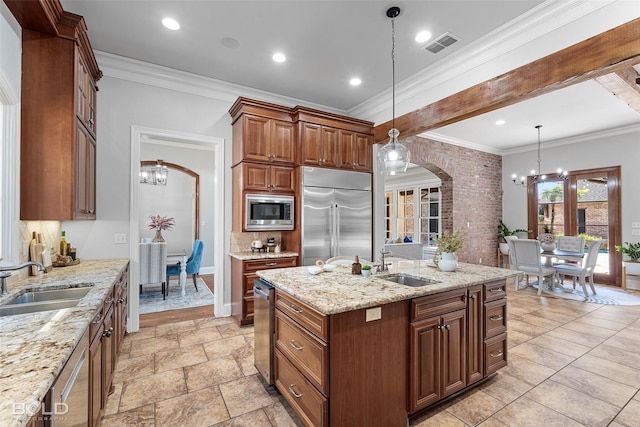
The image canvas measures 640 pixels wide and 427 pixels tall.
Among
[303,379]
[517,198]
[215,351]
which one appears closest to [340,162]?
[215,351]

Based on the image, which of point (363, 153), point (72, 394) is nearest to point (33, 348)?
point (72, 394)

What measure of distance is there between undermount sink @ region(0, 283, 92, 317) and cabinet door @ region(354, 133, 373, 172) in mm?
3655

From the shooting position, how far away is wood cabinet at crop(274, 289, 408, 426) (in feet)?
5.39

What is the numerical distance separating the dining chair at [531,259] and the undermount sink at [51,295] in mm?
6059

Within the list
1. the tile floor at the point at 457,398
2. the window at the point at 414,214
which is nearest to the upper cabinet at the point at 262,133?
the tile floor at the point at 457,398

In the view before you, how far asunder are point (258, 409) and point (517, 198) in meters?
7.84

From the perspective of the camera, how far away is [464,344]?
7.25ft

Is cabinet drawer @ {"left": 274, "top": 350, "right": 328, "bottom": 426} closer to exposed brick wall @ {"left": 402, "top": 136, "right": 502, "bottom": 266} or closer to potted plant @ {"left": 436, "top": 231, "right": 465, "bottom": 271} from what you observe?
potted plant @ {"left": 436, "top": 231, "right": 465, "bottom": 271}

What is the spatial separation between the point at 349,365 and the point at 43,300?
2064 mm

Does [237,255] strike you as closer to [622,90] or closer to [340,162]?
[340,162]

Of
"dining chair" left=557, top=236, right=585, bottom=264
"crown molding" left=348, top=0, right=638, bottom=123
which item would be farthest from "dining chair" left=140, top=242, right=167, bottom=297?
"dining chair" left=557, top=236, right=585, bottom=264

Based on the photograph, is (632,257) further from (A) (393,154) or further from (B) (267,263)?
(B) (267,263)

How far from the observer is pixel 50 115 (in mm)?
2367

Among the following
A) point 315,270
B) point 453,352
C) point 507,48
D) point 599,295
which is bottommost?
point 599,295
